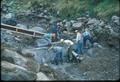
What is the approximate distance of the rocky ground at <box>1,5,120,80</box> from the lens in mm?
15955

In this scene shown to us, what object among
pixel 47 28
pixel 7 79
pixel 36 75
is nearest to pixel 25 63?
pixel 36 75

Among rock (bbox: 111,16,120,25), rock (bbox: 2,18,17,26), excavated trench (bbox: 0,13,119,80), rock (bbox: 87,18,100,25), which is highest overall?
rock (bbox: 111,16,120,25)

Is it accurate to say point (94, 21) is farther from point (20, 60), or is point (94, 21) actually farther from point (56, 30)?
point (20, 60)

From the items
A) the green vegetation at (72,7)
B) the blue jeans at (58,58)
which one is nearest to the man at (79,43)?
the blue jeans at (58,58)

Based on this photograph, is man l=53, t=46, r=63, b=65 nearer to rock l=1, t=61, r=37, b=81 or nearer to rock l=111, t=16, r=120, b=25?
rock l=1, t=61, r=37, b=81

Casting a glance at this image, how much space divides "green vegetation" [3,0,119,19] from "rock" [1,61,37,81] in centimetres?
968

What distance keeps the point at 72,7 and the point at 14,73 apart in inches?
477

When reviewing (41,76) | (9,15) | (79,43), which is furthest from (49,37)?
(41,76)

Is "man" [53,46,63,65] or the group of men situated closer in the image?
"man" [53,46,63,65]

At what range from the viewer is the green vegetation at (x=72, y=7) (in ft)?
77.9

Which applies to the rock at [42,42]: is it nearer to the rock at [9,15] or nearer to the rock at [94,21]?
the rock at [94,21]

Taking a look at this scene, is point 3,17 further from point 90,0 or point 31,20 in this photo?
point 90,0

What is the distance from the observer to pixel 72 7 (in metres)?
25.7

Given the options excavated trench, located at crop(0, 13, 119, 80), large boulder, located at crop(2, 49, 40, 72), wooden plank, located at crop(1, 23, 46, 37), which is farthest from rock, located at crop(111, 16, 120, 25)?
large boulder, located at crop(2, 49, 40, 72)
